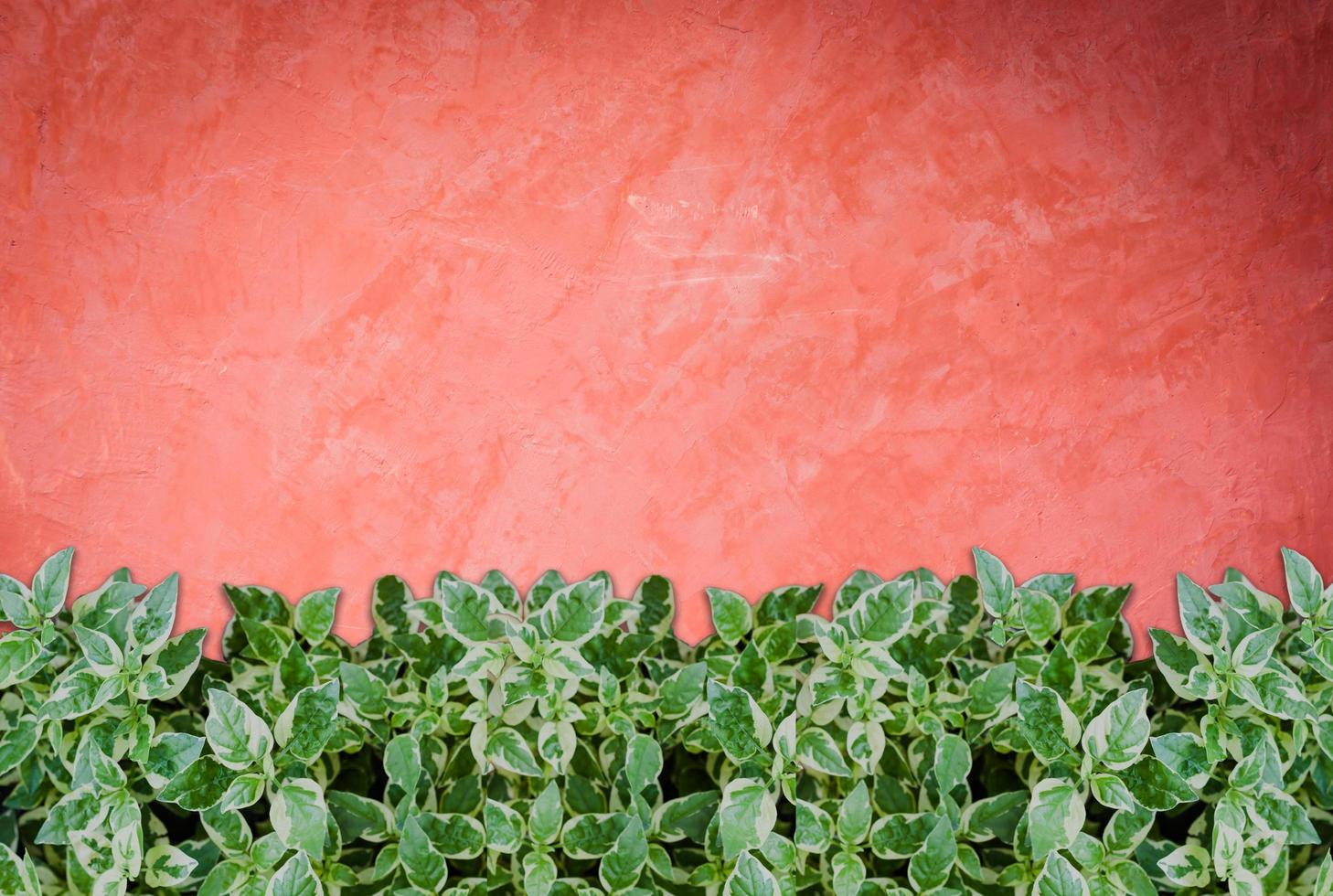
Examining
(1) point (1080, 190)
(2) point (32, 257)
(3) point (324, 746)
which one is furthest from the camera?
(1) point (1080, 190)

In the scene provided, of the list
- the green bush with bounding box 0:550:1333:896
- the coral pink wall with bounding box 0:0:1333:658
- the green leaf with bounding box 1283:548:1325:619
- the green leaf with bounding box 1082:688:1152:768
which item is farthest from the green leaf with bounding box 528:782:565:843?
the coral pink wall with bounding box 0:0:1333:658

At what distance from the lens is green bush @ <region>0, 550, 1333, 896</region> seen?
39cm

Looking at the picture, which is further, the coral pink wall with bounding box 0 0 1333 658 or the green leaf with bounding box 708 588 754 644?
the coral pink wall with bounding box 0 0 1333 658

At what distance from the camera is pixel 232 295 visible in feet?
6.24

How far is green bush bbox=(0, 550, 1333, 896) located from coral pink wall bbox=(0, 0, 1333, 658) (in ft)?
A: 5.04

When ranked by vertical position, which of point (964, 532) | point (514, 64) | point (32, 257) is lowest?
point (964, 532)

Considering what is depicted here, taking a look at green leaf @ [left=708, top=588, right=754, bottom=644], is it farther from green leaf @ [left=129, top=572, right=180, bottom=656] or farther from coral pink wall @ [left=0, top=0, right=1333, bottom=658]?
coral pink wall @ [left=0, top=0, right=1333, bottom=658]

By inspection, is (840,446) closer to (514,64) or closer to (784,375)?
(784,375)

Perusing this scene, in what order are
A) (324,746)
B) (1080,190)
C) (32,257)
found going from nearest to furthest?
(324,746) → (32,257) → (1080,190)

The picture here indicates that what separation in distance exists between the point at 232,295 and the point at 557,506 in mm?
754

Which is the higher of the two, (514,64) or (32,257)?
(514,64)

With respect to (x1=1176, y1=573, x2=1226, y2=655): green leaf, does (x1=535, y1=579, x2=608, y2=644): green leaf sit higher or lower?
higher

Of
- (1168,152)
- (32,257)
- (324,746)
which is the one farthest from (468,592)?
(1168,152)

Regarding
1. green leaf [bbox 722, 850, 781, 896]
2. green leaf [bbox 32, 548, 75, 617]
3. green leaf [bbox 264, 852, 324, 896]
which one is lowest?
green leaf [bbox 722, 850, 781, 896]
